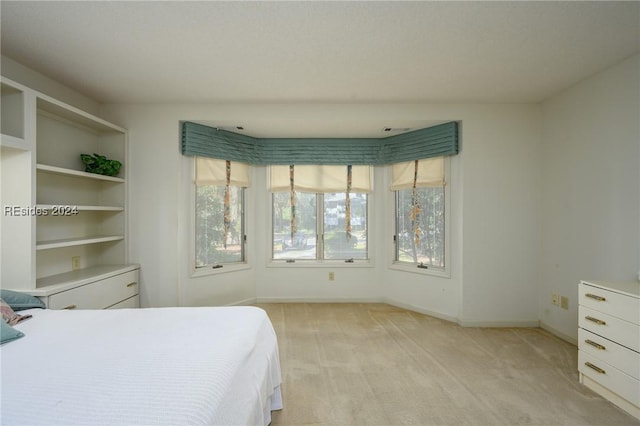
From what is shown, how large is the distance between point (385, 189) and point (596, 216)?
2147 millimetres

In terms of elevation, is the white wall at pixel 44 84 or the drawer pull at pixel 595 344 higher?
the white wall at pixel 44 84

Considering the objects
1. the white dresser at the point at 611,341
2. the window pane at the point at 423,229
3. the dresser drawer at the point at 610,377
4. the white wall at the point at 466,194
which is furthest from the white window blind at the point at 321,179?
the dresser drawer at the point at 610,377

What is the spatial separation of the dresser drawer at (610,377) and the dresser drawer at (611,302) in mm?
350

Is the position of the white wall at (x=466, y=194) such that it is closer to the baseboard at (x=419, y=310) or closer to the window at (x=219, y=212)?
the baseboard at (x=419, y=310)

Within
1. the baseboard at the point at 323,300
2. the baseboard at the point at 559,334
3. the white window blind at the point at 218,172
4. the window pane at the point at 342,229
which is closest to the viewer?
the baseboard at the point at 559,334

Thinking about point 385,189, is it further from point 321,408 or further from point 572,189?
point 321,408

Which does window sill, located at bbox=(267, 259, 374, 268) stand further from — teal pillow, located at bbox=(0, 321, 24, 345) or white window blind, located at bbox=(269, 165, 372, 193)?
teal pillow, located at bbox=(0, 321, 24, 345)

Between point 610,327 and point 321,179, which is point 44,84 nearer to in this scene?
point 321,179

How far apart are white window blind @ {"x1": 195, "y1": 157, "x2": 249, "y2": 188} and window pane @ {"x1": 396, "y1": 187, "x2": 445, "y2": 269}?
2088mm

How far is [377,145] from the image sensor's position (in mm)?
3939

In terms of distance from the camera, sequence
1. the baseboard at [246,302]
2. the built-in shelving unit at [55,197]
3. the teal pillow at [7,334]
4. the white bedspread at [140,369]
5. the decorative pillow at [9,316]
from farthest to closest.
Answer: the baseboard at [246,302]
the built-in shelving unit at [55,197]
the decorative pillow at [9,316]
the teal pillow at [7,334]
the white bedspread at [140,369]

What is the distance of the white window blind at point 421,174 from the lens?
3.48m

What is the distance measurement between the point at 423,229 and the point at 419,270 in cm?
52

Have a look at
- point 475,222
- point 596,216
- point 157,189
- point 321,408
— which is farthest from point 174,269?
point 596,216
